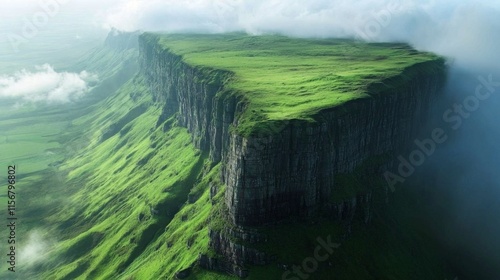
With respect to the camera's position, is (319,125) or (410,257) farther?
(410,257)

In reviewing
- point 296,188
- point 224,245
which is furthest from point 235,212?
point 296,188

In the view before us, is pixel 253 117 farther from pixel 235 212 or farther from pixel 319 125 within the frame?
pixel 235 212

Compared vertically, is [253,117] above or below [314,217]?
above

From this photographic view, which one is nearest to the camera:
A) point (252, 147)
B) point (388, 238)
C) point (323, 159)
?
point (252, 147)

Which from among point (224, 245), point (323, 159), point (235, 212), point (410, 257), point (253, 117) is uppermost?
point (253, 117)

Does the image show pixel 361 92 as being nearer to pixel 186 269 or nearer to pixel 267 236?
pixel 267 236

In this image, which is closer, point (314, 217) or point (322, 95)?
point (314, 217)

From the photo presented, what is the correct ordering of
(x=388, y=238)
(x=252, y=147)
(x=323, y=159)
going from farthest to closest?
1. (x=388, y=238)
2. (x=323, y=159)
3. (x=252, y=147)

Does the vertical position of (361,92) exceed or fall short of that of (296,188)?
it exceeds it

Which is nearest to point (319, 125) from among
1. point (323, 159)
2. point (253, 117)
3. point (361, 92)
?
point (323, 159)
